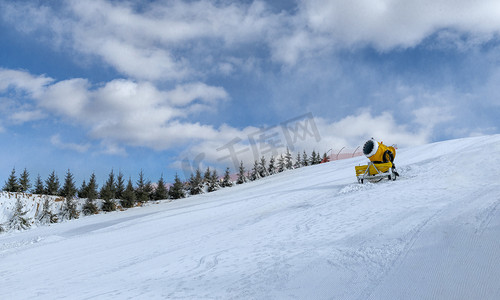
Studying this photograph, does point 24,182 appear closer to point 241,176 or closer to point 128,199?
point 128,199

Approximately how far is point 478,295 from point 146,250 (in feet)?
30.0

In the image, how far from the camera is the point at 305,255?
710 cm

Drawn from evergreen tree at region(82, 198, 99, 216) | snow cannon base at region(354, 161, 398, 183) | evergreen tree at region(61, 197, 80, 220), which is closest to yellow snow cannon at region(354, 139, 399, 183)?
snow cannon base at region(354, 161, 398, 183)

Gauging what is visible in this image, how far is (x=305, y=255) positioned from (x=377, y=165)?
12.2 metres

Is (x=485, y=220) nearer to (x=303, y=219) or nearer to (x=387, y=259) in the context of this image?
(x=387, y=259)

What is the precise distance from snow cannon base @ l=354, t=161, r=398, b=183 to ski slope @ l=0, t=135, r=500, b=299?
2972 millimetres

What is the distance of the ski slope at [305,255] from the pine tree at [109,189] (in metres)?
40.8

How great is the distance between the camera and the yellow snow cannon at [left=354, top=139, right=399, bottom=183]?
56.6ft

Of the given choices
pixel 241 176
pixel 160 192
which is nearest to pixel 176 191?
pixel 160 192

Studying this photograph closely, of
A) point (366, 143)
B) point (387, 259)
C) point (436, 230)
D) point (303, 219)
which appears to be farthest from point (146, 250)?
point (366, 143)

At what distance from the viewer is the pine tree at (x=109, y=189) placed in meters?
52.4

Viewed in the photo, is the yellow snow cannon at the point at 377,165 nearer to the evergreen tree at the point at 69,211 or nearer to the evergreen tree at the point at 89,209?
the evergreen tree at the point at 69,211

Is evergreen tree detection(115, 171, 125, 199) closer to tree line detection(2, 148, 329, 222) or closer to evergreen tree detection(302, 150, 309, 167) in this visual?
tree line detection(2, 148, 329, 222)

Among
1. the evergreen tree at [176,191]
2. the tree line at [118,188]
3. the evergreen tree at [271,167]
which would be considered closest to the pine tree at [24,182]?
the tree line at [118,188]
